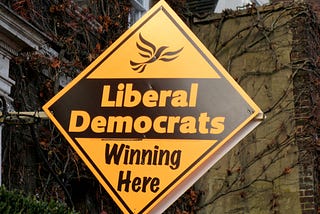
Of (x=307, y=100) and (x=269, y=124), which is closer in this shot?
(x=307, y=100)

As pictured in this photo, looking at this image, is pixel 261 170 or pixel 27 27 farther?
pixel 261 170

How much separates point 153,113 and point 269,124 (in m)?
7.45

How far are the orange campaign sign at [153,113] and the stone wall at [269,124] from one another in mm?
7051

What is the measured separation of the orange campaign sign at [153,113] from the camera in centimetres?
489

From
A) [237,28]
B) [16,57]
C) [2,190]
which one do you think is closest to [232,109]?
[2,190]

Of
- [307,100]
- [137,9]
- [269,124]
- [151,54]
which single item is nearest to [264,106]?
[269,124]

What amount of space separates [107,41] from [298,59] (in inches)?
126

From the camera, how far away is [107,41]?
11.0 metres

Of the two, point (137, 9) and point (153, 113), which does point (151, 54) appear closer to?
point (153, 113)

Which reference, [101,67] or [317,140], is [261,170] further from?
[101,67]

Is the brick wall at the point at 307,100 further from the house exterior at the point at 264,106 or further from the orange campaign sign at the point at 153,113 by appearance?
the orange campaign sign at the point at 153,113

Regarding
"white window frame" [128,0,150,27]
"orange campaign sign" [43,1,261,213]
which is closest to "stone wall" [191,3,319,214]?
"white window frame" [128,0,150,27]

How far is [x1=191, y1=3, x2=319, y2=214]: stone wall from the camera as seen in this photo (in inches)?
470

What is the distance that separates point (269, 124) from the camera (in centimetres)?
1233
